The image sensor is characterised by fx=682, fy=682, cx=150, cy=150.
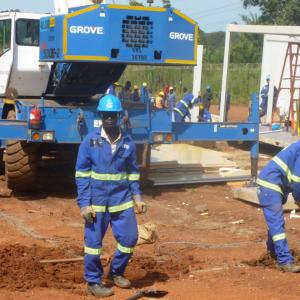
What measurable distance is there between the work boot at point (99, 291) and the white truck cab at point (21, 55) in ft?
22.1

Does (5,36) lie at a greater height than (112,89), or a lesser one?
greater

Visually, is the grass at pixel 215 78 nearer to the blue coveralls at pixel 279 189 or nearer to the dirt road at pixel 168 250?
the dirt road at pixel 168 250

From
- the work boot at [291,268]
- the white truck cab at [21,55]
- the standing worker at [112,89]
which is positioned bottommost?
the work boot at [291,268]

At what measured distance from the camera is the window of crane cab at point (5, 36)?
1221 cm

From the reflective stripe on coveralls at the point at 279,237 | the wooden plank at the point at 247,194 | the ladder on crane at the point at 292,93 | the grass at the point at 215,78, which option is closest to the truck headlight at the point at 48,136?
the wooden plank at the point at 247,194

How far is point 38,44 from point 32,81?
699 mm

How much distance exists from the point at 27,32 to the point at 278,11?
42.6m

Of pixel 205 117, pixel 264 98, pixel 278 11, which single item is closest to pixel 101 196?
pixel 205 117

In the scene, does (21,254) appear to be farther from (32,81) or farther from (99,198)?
(32,81)

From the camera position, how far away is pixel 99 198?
6156 millimetres

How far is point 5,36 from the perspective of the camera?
40.5ft

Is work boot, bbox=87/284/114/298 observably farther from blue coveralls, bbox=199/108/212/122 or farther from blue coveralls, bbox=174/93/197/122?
blue coveralls, bbox=199/108/212/122

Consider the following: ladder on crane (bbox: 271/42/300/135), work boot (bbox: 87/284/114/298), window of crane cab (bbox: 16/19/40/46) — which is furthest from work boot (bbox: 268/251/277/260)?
ladder on crane (bbox: 271/42/300/135)

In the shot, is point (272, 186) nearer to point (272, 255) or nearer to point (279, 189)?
point (279, 189)
